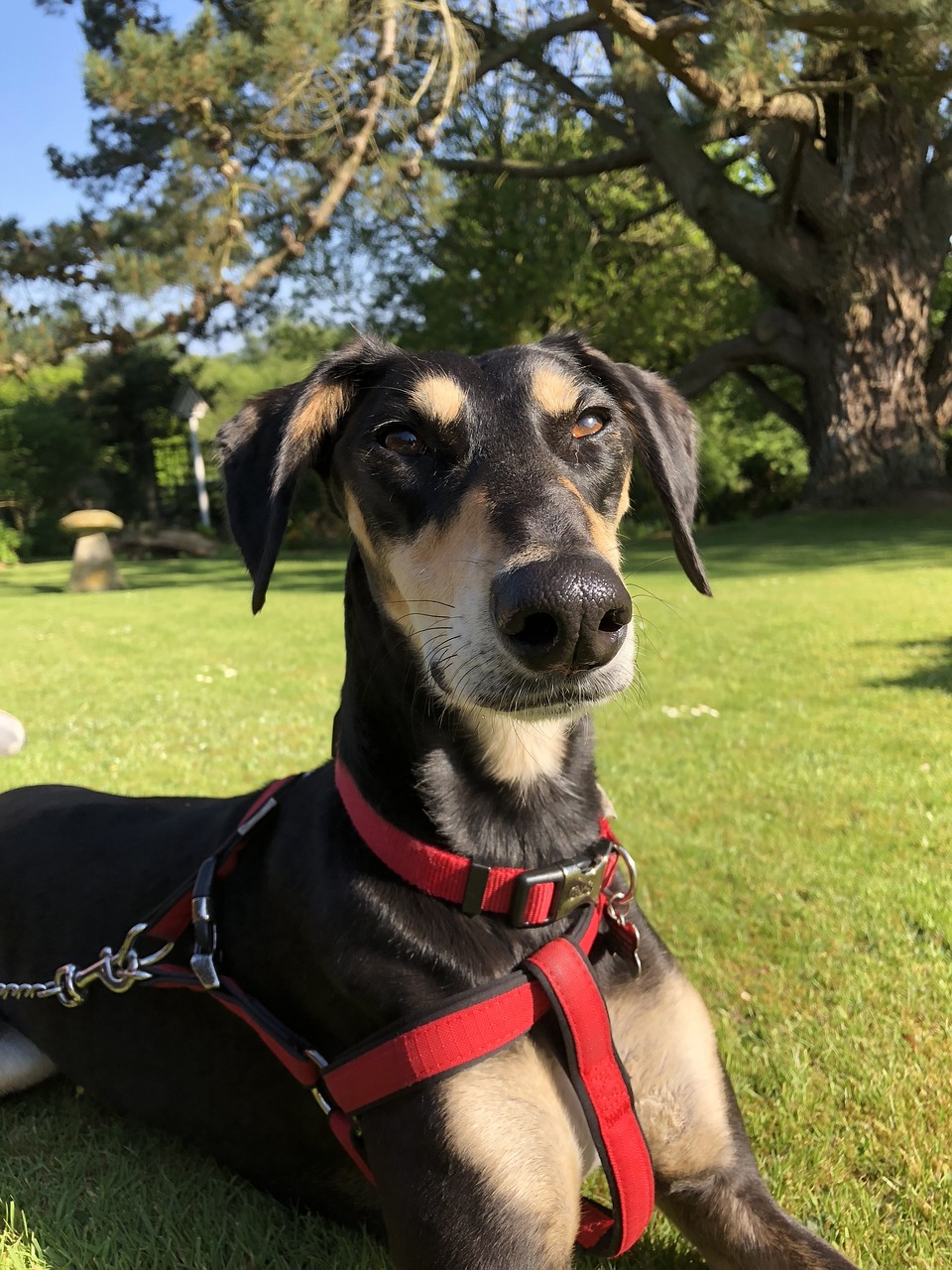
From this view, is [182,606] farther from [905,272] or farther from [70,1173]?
[905,272]

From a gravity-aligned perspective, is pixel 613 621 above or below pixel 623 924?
above

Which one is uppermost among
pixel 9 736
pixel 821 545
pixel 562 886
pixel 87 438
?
pixel 87 438

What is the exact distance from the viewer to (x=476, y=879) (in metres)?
2.12

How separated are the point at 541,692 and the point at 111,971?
4.49 feet

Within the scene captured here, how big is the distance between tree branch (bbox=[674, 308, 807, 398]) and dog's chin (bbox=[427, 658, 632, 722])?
22.4m

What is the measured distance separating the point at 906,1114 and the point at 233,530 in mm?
2494

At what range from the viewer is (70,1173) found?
260 cm

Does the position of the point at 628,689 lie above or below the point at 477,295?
below

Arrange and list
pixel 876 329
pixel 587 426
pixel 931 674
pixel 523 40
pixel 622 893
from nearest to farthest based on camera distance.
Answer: pixel 622 893 < pixel 587 426 < pixel 931 674 < pixel 523 40 < pixel 876 329

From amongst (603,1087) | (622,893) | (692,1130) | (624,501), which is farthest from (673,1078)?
(624,501)

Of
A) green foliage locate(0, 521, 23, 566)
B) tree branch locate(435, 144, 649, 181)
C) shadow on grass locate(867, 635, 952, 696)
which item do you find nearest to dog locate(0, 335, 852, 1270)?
shadow on grass locate(867, 635, 952, 696)

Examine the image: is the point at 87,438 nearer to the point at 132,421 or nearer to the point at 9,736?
the point at 132,421

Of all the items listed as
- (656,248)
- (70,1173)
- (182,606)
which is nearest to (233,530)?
(70,1173)

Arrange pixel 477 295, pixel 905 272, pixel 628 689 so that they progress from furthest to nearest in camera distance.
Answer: pixel 477 295 → pixel 905 272 → pixel 628 689
